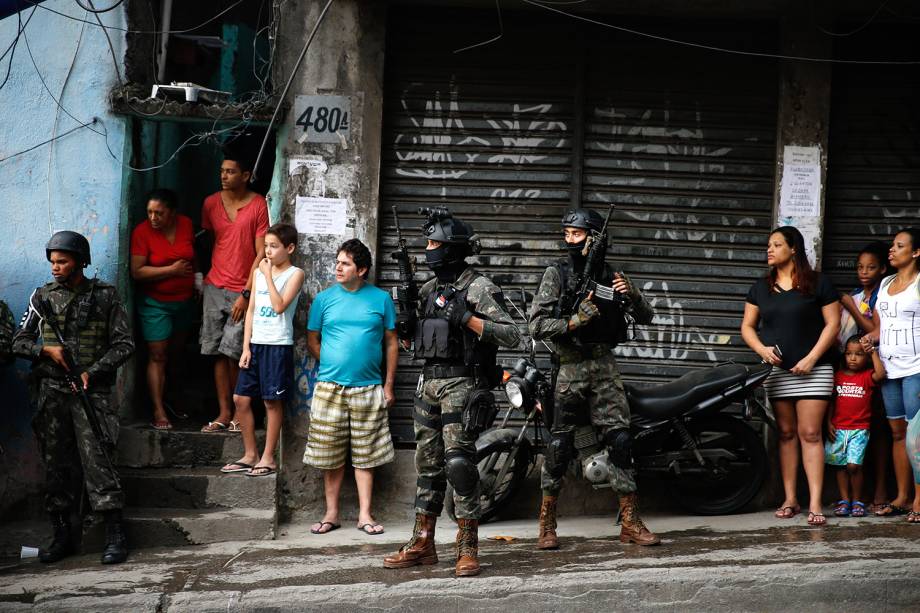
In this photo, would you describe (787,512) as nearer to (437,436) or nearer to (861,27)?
(437,436)

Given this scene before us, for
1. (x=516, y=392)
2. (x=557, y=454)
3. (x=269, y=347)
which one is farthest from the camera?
(x=269, y=347)

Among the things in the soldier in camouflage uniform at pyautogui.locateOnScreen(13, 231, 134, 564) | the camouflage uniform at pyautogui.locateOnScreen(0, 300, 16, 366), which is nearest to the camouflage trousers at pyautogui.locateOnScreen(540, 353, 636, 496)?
the soldier in camouflage uniform at pyautogui.locateOnScreen(13, 231, 134, 564)

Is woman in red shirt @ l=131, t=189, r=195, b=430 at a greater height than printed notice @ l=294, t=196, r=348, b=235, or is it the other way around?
printed notice @ l=294, t=196, r=348, b=235

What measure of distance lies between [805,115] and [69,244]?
5.52 meters

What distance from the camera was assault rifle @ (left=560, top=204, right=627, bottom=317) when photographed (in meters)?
6.25

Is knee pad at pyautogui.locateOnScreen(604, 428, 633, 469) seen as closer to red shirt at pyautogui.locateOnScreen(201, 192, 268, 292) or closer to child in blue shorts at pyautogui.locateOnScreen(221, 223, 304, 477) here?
child in blue shorts at pyautogui.locateOnScreen(221, 223, 304, 477)

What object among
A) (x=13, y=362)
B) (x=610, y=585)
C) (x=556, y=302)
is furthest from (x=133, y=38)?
(x=610, y=585)

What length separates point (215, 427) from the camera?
25.3 feet

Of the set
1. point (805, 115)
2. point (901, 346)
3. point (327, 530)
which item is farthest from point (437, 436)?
point (805, 115)

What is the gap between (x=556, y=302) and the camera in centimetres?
637

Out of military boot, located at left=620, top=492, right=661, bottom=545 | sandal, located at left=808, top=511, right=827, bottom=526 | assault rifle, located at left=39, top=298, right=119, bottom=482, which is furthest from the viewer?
sandal, located at left=808, top=511, right=827, bottom=526

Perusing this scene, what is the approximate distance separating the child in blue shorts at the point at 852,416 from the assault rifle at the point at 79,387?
16.5 feet

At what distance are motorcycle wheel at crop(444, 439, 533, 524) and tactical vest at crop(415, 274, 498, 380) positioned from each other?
1.10m

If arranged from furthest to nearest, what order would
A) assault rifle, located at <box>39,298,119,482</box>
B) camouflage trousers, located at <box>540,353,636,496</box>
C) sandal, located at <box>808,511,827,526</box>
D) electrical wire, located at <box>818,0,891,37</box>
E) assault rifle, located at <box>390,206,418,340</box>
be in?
electrical wire, located at <box>818,0,891,37</box>
sandal, located at <box>808,511,827,526</box>
assault rifle, located at <box>39,298,119,482</box>
camouflage trousers, located at <box>540,353,636,496</box>
assault rifle, located at <box>390,206,418,340</box>
